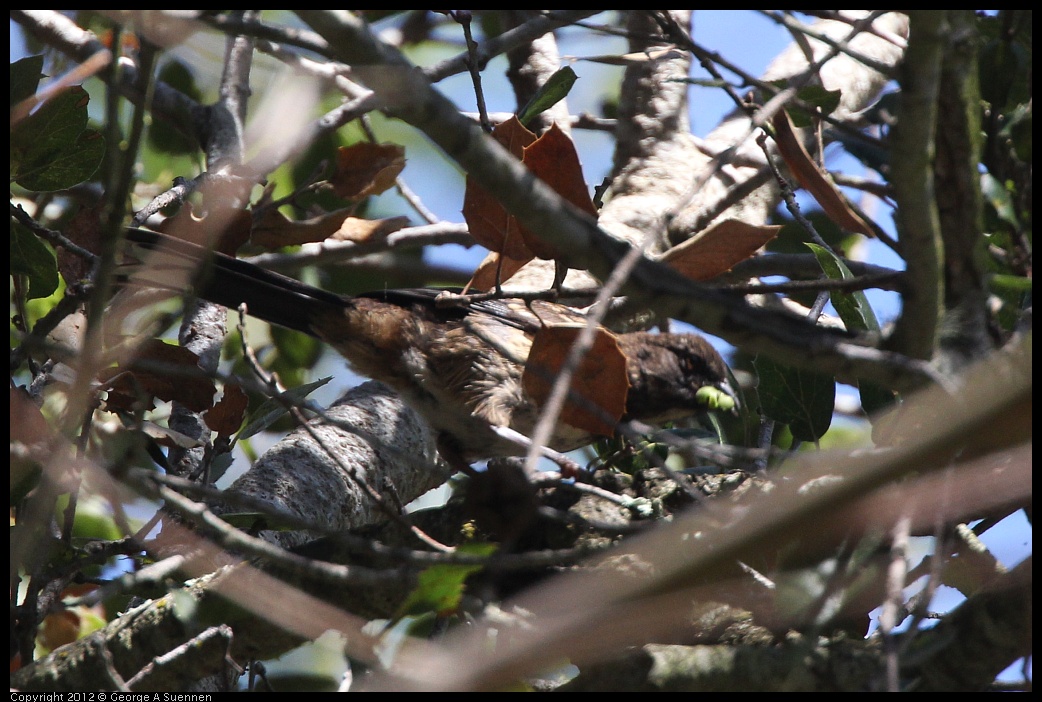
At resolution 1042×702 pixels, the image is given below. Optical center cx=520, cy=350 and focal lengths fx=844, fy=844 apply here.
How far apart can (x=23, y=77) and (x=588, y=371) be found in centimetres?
175

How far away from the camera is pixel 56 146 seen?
2.38m

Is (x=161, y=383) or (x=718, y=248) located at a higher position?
(x=718, y=248)

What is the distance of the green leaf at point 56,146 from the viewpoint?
7.59ft

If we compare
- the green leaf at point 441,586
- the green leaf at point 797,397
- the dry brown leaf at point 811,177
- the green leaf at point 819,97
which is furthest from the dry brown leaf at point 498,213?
the green leaf at point 819,97

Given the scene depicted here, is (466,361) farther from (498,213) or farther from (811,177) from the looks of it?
(811,177)

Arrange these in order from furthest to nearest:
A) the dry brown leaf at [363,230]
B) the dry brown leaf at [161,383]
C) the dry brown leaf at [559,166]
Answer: the dry brown leaf at [363,230], the dry brown leaf at [161,383], the dry brown leaf at [559,166]

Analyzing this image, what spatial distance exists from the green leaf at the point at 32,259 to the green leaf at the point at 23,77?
1.17 ft

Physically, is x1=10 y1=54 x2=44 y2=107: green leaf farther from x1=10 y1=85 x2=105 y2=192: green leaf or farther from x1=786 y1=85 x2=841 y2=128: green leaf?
x1=786 y1=85 x2=841 y2=128: green leaf

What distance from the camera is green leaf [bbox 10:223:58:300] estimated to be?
2.32 meters

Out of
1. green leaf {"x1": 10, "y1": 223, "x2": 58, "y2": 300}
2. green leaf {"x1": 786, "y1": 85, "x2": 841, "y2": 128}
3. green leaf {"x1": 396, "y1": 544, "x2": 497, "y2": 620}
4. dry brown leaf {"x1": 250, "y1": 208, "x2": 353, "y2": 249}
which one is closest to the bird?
dry brown leaf {"x1": 250, "y1": 208, "x2": 353, "y2": 249}

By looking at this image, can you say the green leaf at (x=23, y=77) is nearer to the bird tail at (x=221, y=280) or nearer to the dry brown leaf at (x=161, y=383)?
the bird tail at (x=221, y=280)

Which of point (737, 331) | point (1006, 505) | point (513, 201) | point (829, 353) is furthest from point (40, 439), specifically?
point (1006, 505)

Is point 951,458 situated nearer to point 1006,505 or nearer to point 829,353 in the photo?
point 829,353

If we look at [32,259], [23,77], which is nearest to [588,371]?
[32,259]
